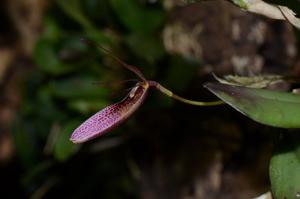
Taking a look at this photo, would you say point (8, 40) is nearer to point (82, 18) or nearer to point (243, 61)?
point (82, 18)

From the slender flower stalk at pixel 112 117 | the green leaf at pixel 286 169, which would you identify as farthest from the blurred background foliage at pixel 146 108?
the slender flower stalk at pixel 112 117

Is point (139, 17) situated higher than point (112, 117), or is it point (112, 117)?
point (112, 117)

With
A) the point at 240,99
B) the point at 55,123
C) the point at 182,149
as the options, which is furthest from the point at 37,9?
the point at 240,99

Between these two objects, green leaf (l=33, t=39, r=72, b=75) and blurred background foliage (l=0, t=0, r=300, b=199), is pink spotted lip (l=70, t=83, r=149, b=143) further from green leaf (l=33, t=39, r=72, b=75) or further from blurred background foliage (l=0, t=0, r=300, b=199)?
green leaf (l=33, t=39, r=72, b=75)

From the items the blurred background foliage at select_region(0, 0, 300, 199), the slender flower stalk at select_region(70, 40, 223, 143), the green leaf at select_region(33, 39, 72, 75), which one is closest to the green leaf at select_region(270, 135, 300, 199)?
the slender flower stalk at select_region(70, 40, 223, 143)

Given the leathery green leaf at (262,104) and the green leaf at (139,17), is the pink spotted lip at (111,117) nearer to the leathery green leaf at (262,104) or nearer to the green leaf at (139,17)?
the leathery green leaf at (262,104)

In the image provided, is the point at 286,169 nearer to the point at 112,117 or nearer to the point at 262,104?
the point at 262,104

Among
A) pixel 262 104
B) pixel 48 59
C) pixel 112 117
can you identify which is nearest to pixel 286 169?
pixel 262 104
